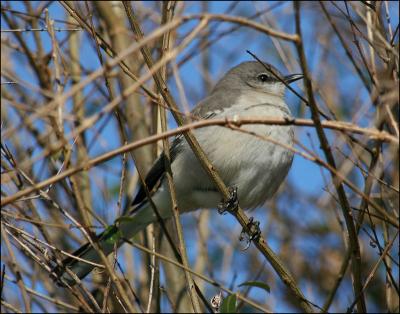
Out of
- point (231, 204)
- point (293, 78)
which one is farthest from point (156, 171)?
point (293, 78)

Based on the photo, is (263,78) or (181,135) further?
(263,78)

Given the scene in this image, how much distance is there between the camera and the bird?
14.0 feet

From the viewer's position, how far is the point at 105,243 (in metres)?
4.13

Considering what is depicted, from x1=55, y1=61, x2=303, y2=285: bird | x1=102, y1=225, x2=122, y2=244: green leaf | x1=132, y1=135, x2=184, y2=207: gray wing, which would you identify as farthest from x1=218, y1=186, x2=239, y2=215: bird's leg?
x1=102, y1=225, x2=122, y2=244: green leaf

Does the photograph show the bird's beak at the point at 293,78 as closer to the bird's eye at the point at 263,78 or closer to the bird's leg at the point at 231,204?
the bird's eye at the point at 263,78

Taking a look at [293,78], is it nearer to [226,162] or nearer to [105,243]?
[226,162]

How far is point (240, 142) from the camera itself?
427 cm

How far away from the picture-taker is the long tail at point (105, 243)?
9.77 feet

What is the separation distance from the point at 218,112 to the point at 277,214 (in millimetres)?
2465

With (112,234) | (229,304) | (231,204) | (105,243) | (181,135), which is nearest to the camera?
(229,304)

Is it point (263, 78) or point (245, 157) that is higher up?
point (263, 78)

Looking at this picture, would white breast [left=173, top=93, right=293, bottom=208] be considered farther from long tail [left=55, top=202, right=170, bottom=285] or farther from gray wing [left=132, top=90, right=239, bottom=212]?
long tail [left=55, top=202, right=170, bottom=285]

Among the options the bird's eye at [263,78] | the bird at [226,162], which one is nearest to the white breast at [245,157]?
the bird at [226,162]

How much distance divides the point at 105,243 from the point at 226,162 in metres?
0.93
